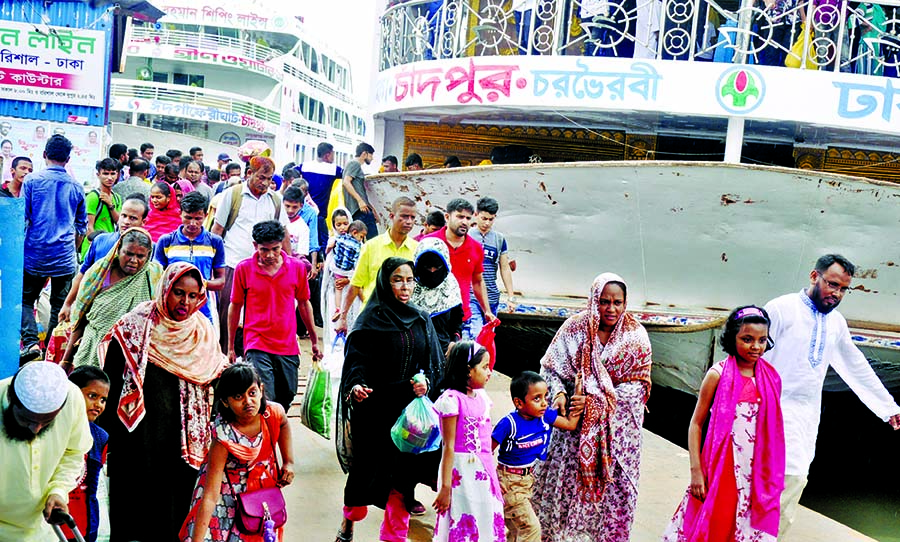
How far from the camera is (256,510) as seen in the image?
158 inches

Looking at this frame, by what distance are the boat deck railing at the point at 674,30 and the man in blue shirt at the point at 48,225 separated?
3.84 metres

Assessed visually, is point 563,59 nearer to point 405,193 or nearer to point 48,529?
point 405,193

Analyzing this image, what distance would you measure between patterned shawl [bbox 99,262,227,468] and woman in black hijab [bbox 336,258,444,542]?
734 mm

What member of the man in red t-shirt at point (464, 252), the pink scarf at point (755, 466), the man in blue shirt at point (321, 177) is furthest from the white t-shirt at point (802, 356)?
the man in blue shirt at point (321, 177)

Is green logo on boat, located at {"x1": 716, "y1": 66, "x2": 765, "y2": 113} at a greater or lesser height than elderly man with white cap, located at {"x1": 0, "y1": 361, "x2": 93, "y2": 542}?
greater

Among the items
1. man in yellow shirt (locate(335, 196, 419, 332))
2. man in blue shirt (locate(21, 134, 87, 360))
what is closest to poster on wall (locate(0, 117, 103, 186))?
man in blue shirt (locate(21, 134, 87, 360))

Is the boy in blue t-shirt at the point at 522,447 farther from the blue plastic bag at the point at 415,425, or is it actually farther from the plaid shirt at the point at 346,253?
the plaid shirt at the point at 346,253

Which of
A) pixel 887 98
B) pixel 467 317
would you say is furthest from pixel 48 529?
pixel 887 98

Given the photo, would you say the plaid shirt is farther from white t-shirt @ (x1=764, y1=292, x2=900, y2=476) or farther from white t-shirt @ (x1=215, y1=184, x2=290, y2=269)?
white t-shirt @ (x1=764, y1=292, x2=900, y2=476)

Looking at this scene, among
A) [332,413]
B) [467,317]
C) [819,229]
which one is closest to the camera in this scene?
[332,413]

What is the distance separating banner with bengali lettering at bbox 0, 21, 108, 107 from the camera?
Answer: 16062 mm

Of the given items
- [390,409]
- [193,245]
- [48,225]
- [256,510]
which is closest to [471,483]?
[390,409]

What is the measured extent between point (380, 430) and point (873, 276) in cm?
530

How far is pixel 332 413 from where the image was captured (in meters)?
6.07
